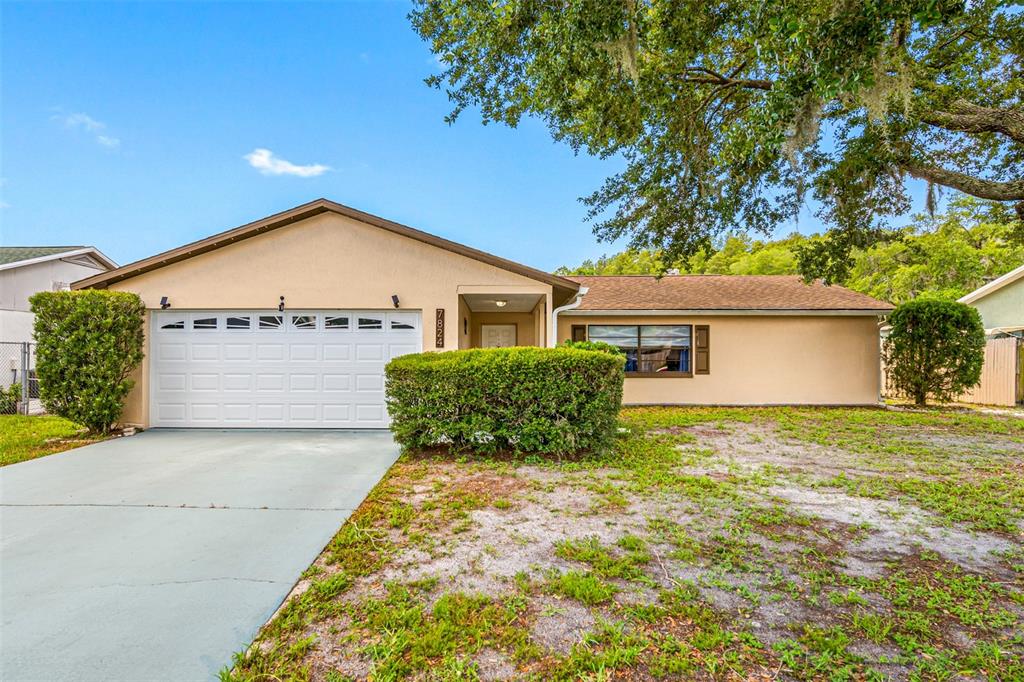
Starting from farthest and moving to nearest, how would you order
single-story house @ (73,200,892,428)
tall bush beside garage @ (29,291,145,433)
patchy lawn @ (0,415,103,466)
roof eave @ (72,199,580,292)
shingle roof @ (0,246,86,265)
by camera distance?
shingle roof @ (0,246,86,265) → single-story house @ (73,200,892,428) → roof eave @ (72,199,580,292) → tall bush beside garage @ (29,291,145,433) → patchy lawn @ (0,415,103,466)

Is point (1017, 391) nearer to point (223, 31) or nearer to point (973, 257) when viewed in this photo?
point (973, 257)

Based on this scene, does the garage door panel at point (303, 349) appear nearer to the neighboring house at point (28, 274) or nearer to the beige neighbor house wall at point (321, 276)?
the beige neighbor house wall at point (321, 276)

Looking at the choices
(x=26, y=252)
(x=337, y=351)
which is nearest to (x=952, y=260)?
(x=337, y=351)

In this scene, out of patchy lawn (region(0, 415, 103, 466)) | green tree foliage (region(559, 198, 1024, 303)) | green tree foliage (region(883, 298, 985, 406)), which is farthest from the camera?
green tree foliage (region(559, 198, 1024, 303))

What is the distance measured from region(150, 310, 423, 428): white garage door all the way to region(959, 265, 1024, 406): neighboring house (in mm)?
15910

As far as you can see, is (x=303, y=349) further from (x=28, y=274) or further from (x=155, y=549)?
(x=28, y=274)

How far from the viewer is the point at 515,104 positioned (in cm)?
662

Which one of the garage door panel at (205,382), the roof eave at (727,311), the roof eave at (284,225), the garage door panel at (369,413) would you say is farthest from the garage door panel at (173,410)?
the roof eave at (727,311)

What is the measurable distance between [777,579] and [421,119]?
43.2ft

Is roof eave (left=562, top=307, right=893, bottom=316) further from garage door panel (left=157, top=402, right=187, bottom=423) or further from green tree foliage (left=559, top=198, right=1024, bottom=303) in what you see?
garage door panel (left=157, top=402, right=187, bottom=423)

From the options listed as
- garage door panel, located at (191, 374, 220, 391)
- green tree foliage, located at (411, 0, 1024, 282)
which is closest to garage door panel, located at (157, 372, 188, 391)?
garage door panel, located at (191, 374, 220, 391)

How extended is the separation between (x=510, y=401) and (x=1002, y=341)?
1511 centimetres

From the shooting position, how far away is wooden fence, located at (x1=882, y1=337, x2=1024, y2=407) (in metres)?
12.0

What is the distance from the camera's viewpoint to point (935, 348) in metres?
11.2
